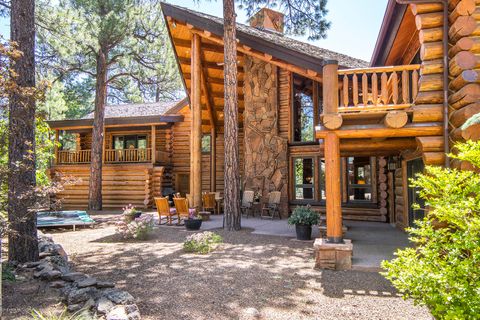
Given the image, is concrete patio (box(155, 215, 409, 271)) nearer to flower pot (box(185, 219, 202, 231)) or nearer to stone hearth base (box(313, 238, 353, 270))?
stone hearth base (box(313, 238, 353, 270))

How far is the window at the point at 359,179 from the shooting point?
423 inches

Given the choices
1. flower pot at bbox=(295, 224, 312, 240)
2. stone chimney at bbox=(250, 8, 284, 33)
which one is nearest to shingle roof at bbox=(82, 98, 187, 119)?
stone chimney at bbox=(250, 8, 284, 33)

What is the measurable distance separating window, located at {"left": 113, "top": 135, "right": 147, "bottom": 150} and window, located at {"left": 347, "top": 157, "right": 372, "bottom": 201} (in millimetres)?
12585

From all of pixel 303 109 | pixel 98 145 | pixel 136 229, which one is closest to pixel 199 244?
pixel 136 229

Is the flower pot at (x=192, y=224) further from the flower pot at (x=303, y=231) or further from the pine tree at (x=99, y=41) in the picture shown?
the pine tree at (x=99, y=41)

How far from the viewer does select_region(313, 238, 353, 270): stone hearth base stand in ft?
16.6

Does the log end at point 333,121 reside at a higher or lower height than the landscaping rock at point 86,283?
higher

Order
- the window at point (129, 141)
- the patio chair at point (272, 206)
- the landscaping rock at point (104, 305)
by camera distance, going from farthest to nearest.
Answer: the window at point (129, 141) < the patio chair at point (272, 206) < the landscaping rock at point (104, 305)

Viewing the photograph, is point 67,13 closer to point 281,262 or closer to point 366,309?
point 281,262

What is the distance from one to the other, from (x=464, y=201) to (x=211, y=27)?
10.0 meters

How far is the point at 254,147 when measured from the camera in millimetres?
12297

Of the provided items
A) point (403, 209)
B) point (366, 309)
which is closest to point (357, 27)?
point (403, 209)

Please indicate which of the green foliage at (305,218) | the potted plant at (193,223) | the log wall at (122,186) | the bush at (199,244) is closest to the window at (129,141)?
the log wall at (122,186)

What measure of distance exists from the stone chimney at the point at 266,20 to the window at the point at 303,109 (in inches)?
159
